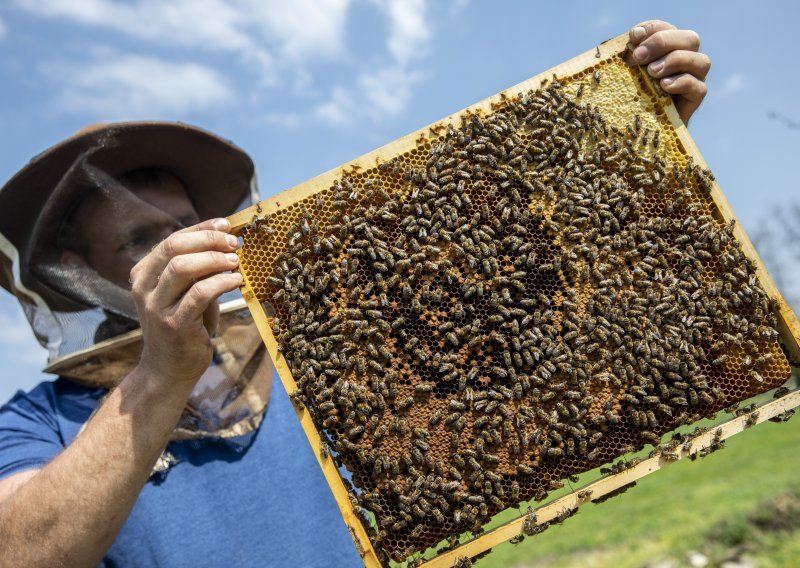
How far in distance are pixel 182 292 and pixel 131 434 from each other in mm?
867

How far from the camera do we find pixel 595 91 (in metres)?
4.25

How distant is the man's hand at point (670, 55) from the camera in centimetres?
417

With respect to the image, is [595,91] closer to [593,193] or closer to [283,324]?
[593,193]

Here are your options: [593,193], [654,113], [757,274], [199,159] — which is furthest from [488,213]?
[199,159]

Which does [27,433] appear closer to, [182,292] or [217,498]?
[217,498]

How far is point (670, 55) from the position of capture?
4.18 metres

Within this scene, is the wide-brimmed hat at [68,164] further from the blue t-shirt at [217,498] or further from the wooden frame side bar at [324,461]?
the wooden frame side bar at [324,461]

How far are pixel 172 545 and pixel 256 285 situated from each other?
6.45 ft

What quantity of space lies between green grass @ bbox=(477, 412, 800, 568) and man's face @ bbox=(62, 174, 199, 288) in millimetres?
5757

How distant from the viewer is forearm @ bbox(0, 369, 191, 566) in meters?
3.67

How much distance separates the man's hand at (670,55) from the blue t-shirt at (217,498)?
3.55 meters

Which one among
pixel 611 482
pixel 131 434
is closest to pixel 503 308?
pixel 611 482

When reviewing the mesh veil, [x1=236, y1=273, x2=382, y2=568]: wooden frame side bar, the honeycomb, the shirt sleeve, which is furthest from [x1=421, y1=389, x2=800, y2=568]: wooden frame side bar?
the shirt sleeve

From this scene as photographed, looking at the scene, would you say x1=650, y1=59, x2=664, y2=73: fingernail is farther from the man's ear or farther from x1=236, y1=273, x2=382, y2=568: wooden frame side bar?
the man's ear
